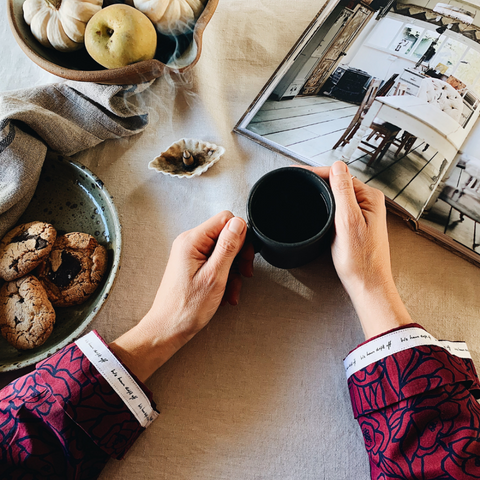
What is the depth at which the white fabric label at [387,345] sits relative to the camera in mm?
623

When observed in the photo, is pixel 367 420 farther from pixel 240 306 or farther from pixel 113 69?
pixel 113 69

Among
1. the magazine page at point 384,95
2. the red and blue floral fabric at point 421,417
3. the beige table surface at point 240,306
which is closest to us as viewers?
the red and blue floral fabric at point 421,417

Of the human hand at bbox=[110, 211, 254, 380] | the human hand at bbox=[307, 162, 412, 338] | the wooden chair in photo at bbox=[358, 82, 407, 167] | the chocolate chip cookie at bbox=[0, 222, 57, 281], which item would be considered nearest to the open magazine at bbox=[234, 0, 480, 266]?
the wooden chair in photo at bbox=[358, 82, 407, 167]

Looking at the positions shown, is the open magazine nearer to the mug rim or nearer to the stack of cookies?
the mug rim

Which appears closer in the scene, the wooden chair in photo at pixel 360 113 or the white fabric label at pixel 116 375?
the white fabric label at pixel 116 375

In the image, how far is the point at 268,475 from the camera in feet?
2.15

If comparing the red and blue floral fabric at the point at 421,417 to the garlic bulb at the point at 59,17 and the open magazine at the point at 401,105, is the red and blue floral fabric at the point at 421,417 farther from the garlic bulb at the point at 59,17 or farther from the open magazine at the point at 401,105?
the garlic bulb at the point at 59,17

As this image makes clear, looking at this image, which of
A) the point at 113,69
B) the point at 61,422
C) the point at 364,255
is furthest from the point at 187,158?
the point at 61,422

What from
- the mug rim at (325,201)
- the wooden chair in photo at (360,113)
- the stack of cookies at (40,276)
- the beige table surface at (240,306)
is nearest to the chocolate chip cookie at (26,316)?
the stack of cookies at (40,276)

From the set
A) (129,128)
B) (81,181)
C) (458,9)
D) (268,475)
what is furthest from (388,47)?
(268,475)

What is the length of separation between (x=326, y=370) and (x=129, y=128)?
2.44 feet

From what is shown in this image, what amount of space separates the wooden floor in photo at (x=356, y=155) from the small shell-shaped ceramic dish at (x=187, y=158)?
121 millimetres

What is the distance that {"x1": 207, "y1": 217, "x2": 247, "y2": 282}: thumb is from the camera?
63cm

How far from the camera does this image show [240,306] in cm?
77
